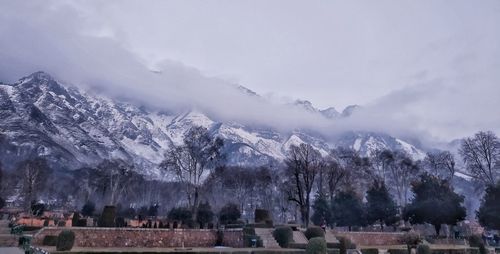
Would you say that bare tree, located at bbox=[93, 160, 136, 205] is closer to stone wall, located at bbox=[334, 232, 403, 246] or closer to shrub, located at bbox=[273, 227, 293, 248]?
shrub, located at bbox=[273, 227, 293, 248]

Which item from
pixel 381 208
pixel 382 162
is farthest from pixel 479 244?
pixel 382 162

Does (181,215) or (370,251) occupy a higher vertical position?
(181,215)

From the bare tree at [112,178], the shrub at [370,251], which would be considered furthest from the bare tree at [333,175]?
the bare tree at [112,178]

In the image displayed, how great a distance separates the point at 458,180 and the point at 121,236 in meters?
169

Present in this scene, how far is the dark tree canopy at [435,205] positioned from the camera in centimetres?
4753

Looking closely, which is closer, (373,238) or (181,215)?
(373,238)

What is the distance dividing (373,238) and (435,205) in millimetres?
12853

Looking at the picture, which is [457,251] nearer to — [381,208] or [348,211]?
[381,208]

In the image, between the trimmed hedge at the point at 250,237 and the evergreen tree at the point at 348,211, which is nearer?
the trimmed hedge at the point at 250,237

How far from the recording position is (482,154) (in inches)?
1988

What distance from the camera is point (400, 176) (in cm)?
6350

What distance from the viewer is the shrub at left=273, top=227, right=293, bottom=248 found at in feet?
105

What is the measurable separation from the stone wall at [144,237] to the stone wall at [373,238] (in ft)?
36.5

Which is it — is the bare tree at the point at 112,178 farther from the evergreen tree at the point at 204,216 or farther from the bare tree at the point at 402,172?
the bare tree at the point at 402,172
